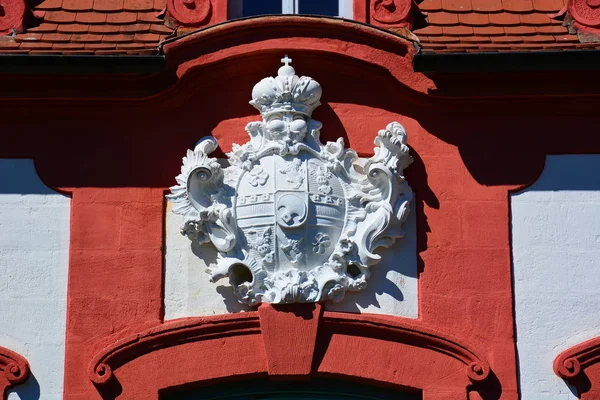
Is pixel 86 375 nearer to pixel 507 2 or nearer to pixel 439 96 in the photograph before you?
pixel 439 96

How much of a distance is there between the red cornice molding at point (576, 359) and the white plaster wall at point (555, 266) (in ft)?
0.24

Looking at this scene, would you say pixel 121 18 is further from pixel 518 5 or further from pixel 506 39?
pixel 518 5

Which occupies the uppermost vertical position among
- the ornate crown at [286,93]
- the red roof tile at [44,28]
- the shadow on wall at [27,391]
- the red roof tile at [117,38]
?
the red roof tile at [44,28]

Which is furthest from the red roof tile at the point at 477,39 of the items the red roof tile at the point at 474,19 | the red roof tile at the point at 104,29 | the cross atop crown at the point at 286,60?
the red roof tile at the point at 104,29

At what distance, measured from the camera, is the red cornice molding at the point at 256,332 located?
12859 mm

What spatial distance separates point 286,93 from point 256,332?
6.04 feet

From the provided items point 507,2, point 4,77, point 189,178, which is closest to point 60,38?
point 4,77

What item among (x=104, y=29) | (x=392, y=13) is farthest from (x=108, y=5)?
(x=392, y=13)

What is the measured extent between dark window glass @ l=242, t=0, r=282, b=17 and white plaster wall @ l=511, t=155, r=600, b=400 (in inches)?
97.9

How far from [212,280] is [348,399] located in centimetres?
135

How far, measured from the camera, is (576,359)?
42.1ft

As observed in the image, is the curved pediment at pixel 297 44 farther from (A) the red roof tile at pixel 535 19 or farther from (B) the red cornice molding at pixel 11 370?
(B) the red cornice molding at pixel 11 370

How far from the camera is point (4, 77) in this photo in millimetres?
13398

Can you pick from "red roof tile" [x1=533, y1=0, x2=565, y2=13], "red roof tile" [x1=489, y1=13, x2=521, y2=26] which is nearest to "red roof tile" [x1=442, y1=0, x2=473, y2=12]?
"red roof tile" [x1=489, y1=13, x2=521, y2=26]
